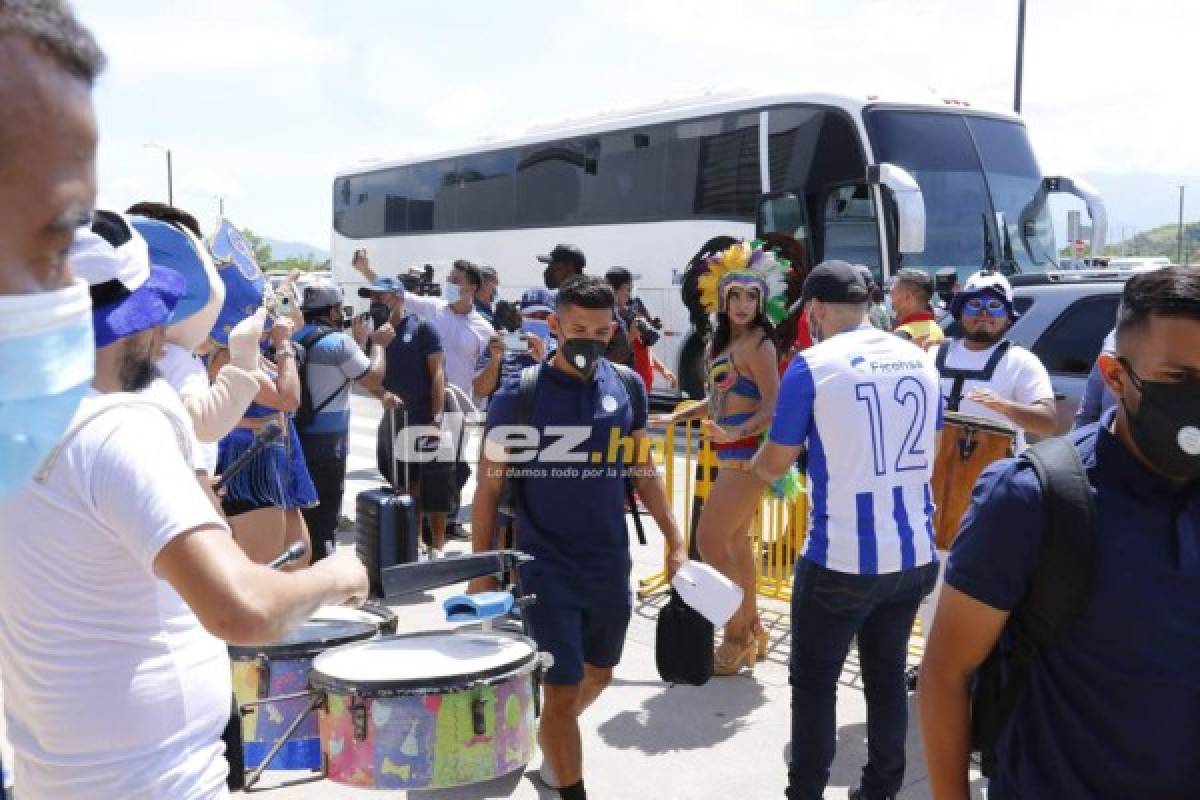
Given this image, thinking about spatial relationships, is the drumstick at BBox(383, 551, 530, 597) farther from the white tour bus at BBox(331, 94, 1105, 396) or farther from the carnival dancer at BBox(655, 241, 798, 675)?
the white tour bus at BBox(331, 94, 1105, 396)

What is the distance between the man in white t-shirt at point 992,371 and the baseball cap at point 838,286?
1376 millimetres

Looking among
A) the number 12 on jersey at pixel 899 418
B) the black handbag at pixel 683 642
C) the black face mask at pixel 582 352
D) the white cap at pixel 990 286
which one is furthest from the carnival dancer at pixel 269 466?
the white cap at pixel 990 286

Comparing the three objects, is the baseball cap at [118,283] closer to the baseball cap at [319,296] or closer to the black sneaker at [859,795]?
the black sneaker at [859,795]

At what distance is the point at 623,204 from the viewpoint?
1614 centimetres

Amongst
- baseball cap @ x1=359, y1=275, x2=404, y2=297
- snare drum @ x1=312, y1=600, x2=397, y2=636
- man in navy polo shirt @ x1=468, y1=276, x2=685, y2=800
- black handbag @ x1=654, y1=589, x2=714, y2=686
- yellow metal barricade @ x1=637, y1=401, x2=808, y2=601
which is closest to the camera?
snare drum @ x1=312, y1=600, x2=397, y2=636

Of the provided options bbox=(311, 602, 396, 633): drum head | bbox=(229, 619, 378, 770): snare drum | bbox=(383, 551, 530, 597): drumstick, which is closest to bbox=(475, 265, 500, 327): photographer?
bbox=(311, 602, 396, 633): drum head

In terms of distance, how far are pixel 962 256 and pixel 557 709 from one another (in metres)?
10.4

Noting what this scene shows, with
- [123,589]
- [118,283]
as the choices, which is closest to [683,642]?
[123,589]

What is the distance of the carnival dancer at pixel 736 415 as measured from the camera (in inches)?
206

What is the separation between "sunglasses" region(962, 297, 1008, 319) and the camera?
504cm

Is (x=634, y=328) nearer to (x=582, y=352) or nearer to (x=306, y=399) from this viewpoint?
(x=306, y=399)

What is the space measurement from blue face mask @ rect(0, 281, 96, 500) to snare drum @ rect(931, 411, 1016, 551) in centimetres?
394

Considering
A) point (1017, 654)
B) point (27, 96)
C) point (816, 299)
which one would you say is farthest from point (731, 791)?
point (27, 96)

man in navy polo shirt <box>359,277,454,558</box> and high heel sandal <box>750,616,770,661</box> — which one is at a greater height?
man in navy polo shirt <box>359,277,454,558</box>
